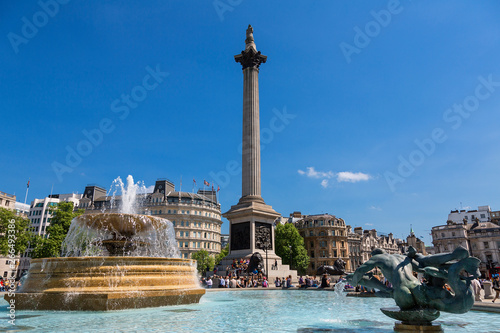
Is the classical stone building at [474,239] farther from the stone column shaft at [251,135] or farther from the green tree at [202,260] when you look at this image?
the stone column shaft at [251,135]

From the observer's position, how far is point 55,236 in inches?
1515

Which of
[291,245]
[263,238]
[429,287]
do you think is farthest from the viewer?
[291,245]

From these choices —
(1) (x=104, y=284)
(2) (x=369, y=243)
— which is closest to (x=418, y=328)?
(1) (x=104, y=284)

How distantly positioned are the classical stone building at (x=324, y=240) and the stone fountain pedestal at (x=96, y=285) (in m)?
68.4

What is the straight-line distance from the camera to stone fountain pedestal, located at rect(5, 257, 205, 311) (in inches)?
355

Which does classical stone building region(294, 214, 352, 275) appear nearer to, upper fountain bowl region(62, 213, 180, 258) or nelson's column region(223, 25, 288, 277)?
nelson's column region(223, 25, 288, 277)

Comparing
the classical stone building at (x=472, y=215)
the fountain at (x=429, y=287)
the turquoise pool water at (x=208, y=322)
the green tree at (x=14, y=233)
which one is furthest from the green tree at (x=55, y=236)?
the classical stone building at (x=472, y=215)

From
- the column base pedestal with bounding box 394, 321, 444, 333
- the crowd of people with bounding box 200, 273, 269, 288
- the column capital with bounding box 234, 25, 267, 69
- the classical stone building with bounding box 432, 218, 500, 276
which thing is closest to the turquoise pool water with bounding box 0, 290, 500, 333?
the column base pedestal with bounding box 394, 321, 444, 333

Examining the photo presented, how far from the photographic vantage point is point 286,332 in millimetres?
6297

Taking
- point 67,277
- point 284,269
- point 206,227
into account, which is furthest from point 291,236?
point 67,277

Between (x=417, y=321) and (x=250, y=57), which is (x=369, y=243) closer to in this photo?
(x=250, y=57)

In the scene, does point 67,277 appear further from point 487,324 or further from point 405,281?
point 487,324

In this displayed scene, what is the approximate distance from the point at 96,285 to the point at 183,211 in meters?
63.4

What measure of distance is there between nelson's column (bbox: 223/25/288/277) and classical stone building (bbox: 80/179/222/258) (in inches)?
1608
